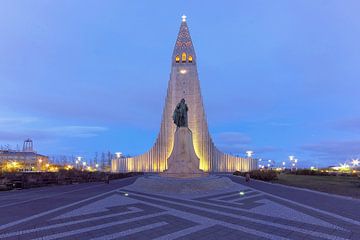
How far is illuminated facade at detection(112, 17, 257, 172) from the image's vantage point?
52.0m

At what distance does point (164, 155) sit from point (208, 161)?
27.2ft

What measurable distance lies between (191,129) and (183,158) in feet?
104

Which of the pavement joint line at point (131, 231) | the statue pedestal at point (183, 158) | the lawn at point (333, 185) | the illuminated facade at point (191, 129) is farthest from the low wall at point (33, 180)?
the illuminated facade at point (191, 129)

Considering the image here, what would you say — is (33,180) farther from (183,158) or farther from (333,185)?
(333,185)

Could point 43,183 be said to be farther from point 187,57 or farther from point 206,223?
point 187,57

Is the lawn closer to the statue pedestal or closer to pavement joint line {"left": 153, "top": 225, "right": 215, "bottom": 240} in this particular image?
the statue pedestal

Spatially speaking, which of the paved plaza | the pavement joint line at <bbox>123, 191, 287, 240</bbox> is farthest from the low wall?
the pavement joint line at <bbox>123, 191, 287, 240</bbox>

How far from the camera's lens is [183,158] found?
2200 centimetres

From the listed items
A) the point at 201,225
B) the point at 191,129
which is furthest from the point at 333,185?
the point at 191,129

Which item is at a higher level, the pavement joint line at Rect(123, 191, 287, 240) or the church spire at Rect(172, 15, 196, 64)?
the church spire at Rect(172, 15, 196, 64)

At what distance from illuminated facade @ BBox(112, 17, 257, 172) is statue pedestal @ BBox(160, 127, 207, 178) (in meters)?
29.6

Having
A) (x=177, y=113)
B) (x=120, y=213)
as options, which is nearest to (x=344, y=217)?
(x=120, y=213)

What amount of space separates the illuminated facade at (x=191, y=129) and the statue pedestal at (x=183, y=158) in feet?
97.2

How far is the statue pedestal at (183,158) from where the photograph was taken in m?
21.8
